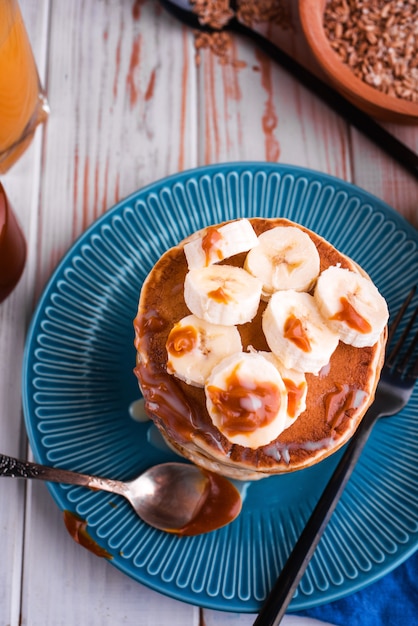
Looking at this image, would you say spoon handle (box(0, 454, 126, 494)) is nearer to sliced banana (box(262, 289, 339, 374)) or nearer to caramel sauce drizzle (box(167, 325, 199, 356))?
caramel sauce drizzle (box(167, 325, 199, 356))

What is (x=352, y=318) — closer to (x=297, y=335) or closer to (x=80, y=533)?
(x=297, y=335)

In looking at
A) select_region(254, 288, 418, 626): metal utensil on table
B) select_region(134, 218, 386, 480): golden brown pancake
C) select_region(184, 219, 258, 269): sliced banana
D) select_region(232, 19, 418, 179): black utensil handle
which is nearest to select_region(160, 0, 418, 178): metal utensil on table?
select_region(232, 19, 418, 179): black utensil handle

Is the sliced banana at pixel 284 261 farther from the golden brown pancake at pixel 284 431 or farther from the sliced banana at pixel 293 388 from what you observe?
the sliced banana at pixel 293 388

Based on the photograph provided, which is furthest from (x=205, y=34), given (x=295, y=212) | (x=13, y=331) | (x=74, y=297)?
(x=13, y=331)

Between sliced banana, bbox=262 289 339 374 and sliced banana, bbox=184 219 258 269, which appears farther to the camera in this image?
sliced banana, bbox=184 219 258 269

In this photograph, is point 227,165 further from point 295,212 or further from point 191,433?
point 191,433
